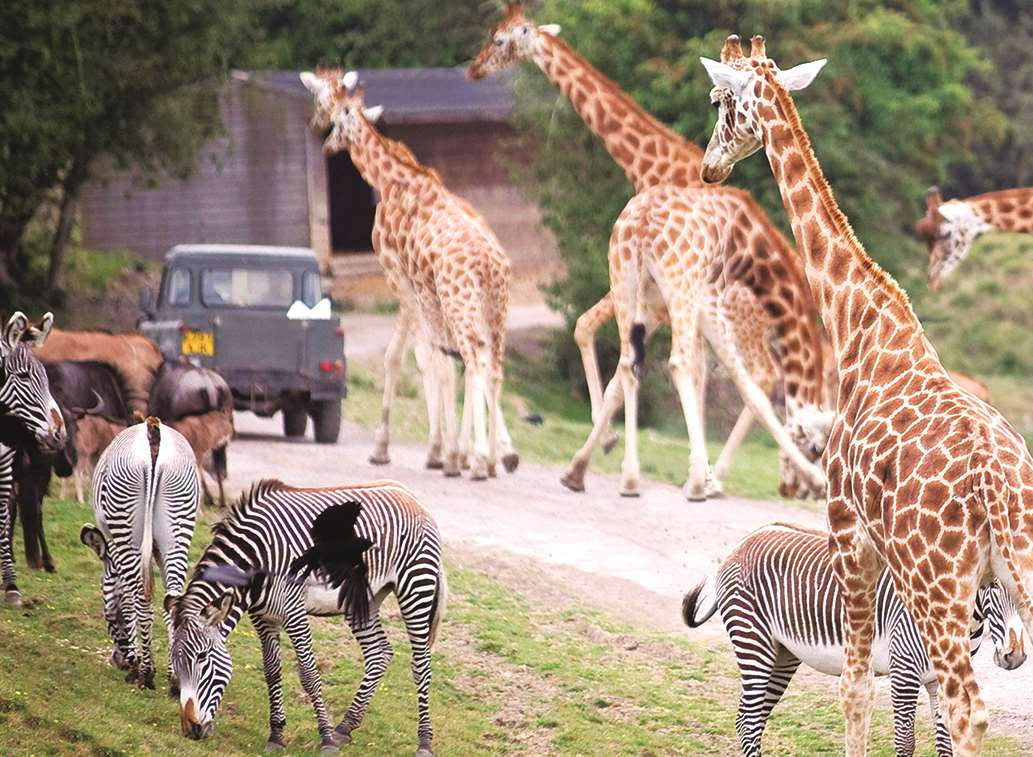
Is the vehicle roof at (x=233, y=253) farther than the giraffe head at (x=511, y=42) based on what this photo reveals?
Yes

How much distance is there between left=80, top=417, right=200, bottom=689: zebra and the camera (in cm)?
1100

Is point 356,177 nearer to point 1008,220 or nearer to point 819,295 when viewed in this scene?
point 1008,220

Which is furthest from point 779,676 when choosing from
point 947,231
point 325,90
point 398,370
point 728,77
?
point 947,231

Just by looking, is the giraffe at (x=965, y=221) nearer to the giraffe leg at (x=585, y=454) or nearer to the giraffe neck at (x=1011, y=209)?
the giraffe neck at (x=1011, y=209)

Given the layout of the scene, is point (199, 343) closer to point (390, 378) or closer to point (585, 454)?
point (390, 378)

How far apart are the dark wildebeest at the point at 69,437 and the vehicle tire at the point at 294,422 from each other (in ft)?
18.7

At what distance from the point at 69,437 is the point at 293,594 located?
4.81 meters

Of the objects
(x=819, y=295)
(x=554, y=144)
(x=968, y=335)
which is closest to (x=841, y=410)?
(x=819, y=295)

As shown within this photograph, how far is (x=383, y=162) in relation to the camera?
1952 cm

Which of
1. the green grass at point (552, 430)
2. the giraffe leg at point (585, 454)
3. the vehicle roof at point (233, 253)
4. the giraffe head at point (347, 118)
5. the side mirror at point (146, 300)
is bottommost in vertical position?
the green grass at point (552, 430)

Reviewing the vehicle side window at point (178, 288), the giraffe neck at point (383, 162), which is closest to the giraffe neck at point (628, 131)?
the giraffe neck at point (383, 162)

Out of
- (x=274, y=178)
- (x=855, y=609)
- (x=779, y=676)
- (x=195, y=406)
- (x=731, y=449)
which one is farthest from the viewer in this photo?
(x=274, y=178)

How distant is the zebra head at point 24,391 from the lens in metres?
11.9

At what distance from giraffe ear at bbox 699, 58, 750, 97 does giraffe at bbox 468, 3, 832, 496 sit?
6.47 meters
